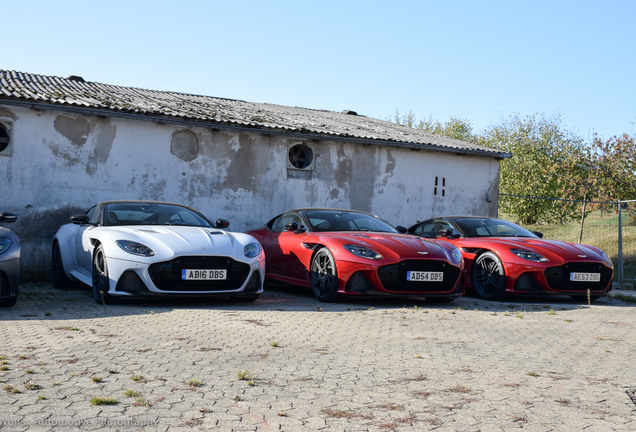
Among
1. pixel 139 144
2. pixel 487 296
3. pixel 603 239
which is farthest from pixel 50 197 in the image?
pixel 603 239

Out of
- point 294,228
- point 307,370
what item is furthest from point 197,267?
point 307,370

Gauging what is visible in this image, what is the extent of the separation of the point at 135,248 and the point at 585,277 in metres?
6.55

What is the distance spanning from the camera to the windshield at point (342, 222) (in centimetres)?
1072

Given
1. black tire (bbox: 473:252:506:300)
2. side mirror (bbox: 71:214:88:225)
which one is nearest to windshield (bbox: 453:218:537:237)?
black tire (bbox: 473:252:506:300)

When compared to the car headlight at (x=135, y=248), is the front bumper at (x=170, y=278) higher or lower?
→ lower

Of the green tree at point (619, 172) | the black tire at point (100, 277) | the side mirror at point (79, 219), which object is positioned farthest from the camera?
the green tree at point (619, 172)

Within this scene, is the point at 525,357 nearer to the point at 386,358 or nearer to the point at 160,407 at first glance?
the point at 386,358

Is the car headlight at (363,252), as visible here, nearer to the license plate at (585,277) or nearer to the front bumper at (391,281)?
the front bumper at (391,281)

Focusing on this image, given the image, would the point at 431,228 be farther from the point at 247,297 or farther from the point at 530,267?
the point at 247,297

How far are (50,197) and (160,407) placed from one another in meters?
9.37

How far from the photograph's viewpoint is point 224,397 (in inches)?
169

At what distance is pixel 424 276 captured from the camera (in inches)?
368

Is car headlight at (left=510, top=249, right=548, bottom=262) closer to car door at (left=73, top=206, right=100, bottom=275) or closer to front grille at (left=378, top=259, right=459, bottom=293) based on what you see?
front grille at (left=378, top=259, right=459, bottom=293)

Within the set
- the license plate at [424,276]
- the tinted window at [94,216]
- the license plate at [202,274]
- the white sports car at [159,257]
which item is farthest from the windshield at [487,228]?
the tinted window at [94,216]
